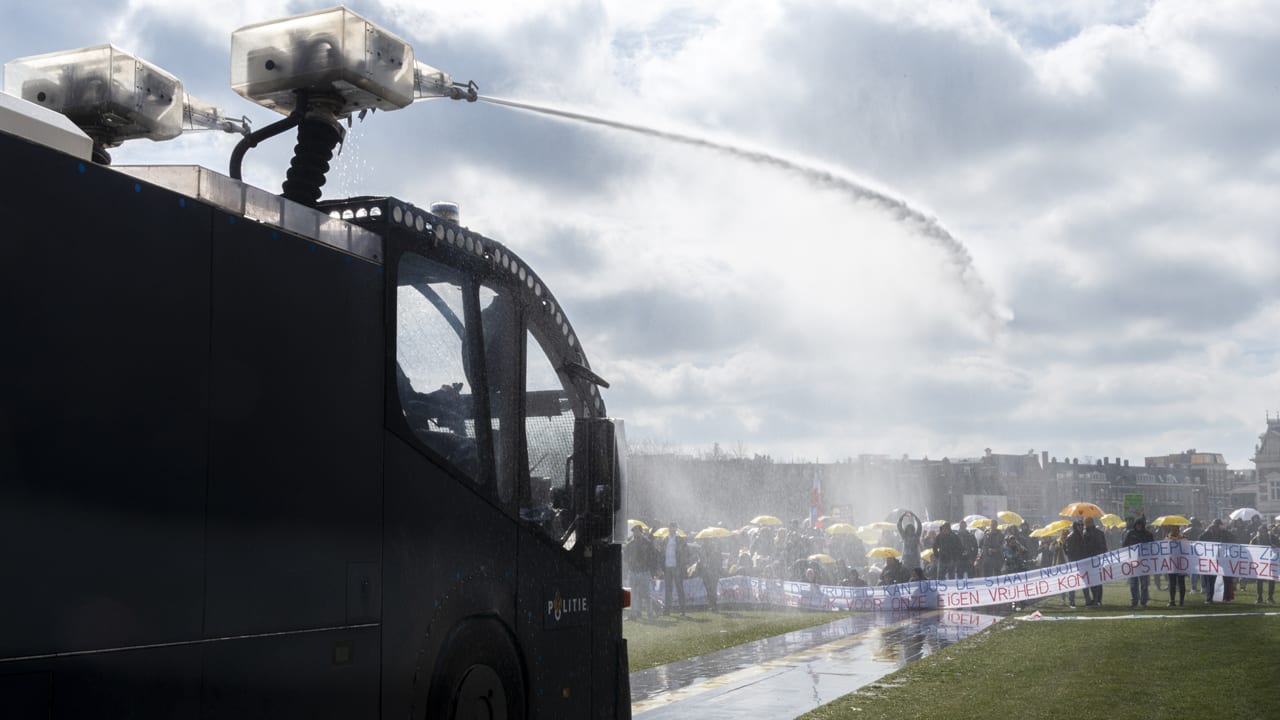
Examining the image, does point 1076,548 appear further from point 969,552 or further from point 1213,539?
point 969,552

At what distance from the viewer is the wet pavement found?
11820mm

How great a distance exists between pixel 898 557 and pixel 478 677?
22504mm

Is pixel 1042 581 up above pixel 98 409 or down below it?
below

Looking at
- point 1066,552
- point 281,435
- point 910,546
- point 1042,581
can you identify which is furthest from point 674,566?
point 281,435

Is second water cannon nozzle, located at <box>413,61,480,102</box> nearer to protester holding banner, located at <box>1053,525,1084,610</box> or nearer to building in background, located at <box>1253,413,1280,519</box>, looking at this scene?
protester holding banner, located at <box>1053,525,1084,610</box>

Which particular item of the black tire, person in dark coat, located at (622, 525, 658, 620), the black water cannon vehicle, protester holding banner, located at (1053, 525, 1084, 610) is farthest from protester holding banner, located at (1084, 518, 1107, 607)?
the black tire

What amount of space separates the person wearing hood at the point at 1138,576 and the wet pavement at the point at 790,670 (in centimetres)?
354

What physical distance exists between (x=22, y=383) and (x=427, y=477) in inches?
84.7

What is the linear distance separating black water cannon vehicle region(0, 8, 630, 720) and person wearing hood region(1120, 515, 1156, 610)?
1933cm

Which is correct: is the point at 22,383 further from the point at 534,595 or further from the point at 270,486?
the point at 534,595

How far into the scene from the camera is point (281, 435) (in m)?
4.34

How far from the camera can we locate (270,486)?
4234 mm

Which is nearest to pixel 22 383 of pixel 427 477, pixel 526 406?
pixel 427 477

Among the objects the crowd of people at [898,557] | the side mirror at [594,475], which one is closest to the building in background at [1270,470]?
the crowd of people at [898,557]
